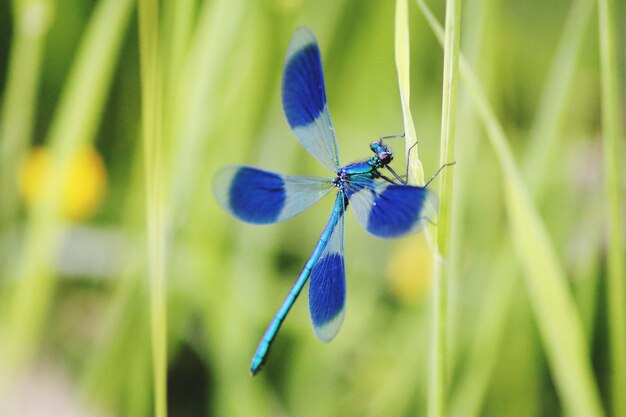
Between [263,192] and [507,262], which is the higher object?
[263,192]

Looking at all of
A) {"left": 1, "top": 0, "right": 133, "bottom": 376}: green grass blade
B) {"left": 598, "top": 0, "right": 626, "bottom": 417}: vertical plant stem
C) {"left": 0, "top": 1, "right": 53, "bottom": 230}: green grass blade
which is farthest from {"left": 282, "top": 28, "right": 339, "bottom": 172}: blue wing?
{"left": 0, "top": 1, "right": 53, "bottom": 230}: green grass blade

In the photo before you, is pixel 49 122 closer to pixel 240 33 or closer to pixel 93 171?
pixel 93 171

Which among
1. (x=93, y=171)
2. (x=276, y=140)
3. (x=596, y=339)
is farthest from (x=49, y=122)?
(x=596, y=339)

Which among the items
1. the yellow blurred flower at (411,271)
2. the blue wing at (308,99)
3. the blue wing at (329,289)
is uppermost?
the blue wing at (308,99)

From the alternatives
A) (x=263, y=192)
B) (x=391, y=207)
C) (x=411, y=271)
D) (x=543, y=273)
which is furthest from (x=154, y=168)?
(x=411, y=271)

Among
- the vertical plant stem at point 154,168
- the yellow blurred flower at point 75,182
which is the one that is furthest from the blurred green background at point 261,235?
the vertical plant stem at point 154,168

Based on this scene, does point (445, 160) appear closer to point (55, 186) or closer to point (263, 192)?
point (263, 192)

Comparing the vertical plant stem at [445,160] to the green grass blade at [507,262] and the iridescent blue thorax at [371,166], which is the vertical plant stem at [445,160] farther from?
the green grass blade at [507,262]
